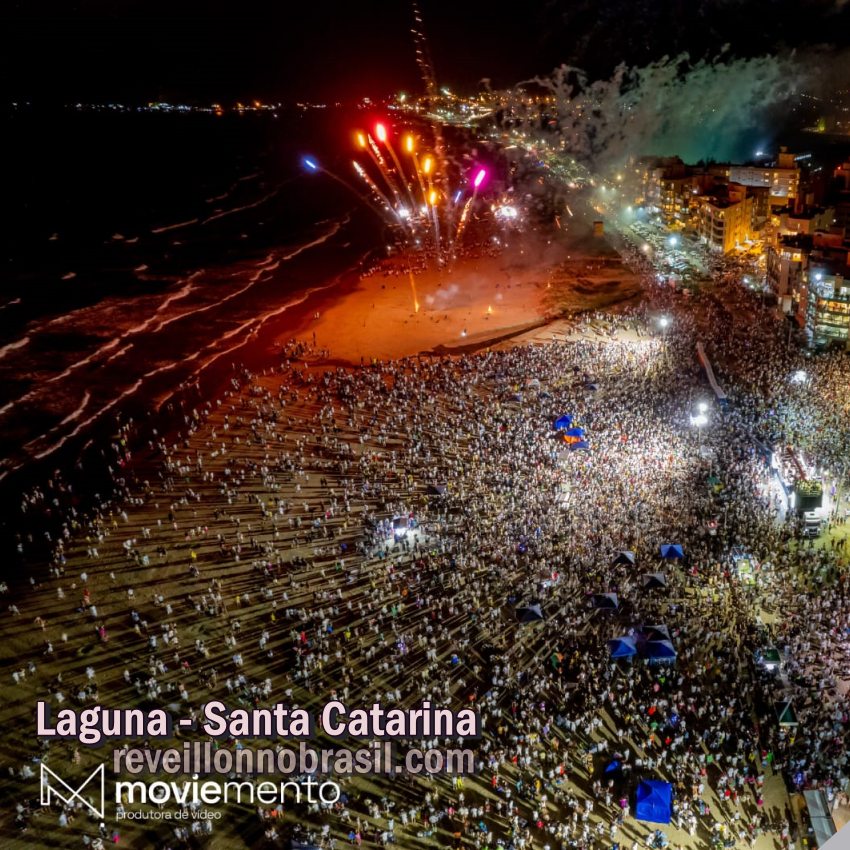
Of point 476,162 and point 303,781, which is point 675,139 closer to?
point 476,162

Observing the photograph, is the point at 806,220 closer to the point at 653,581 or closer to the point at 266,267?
the point at 266,267

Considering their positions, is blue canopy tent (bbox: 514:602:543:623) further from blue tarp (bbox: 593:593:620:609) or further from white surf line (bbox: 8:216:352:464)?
white surf line (bbox: 8:216:352:464)

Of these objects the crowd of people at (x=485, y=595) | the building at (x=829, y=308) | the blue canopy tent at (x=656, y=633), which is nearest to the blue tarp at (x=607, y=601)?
the crowd of people at (x=485, y=595)

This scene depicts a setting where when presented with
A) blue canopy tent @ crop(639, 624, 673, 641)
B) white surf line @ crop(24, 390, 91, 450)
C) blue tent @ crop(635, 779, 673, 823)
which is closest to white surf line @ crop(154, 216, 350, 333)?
white surf line @ crop(24, 390, 91, 450)

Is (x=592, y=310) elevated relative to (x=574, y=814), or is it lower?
elevated

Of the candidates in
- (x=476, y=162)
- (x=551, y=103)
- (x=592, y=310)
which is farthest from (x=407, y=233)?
(x=551, y=103)

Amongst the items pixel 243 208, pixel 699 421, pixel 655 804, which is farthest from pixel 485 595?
pixel 243 208
